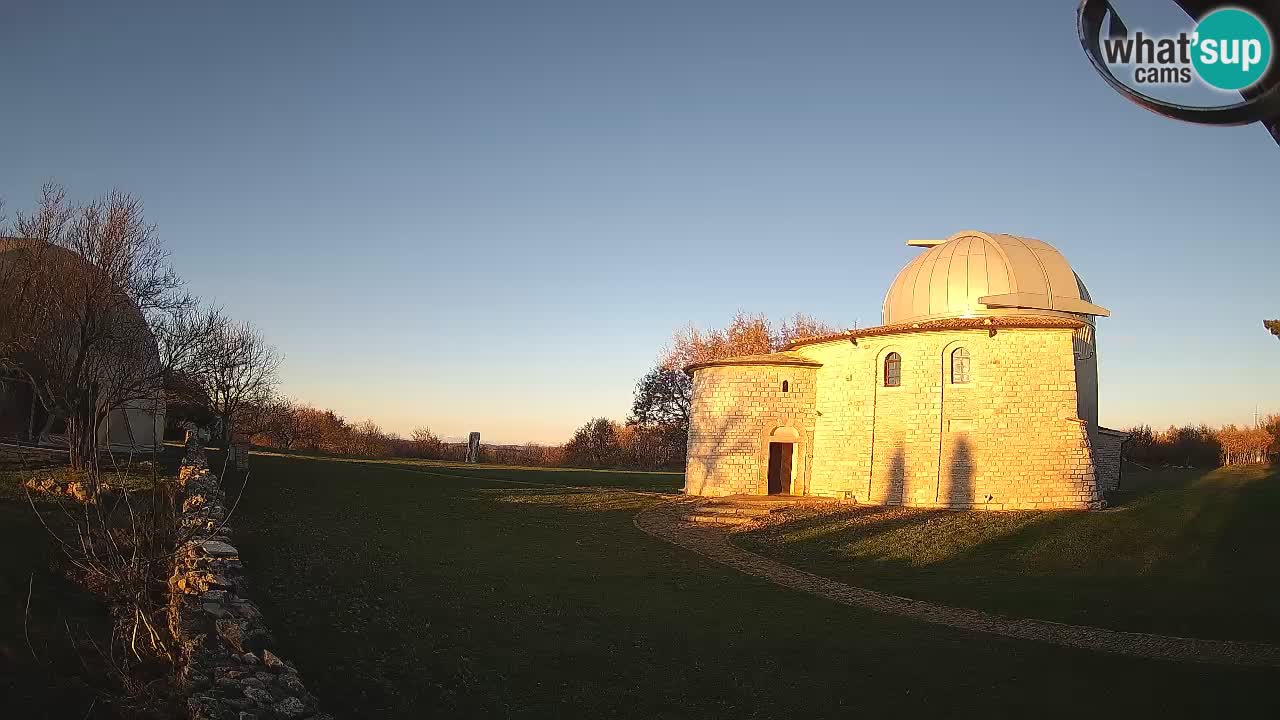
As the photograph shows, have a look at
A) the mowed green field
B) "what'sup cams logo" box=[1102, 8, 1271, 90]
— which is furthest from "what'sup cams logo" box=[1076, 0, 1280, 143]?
the mowed green field

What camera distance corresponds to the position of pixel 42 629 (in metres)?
7.38

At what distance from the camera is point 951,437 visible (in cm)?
2336

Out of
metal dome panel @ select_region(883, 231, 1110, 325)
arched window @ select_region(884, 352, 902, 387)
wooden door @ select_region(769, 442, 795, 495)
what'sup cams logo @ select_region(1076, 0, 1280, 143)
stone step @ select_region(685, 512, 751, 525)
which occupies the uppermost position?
metal dome panel @ select_region(883, 231, 1110, 325)

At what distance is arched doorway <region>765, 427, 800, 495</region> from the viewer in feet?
90.9

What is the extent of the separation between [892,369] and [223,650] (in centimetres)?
2180

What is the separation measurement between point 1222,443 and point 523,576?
169ft

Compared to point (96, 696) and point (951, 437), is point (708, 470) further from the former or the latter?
Result: point (96, 696)

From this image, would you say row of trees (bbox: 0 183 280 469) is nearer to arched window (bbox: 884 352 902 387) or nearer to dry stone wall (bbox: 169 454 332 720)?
dry stone wall (bbox: 169 454 332 720)

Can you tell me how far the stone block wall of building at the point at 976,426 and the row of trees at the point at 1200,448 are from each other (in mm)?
28589

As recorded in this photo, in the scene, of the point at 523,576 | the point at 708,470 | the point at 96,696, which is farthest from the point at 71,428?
the point at 708,470

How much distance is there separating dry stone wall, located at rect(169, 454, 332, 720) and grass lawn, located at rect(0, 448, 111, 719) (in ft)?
2.41

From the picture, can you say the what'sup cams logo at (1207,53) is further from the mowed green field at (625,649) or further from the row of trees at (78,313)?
the row of trees at (78,313)

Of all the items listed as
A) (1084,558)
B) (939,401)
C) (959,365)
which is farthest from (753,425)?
(1084,558)

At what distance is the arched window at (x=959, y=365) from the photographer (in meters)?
23.5
